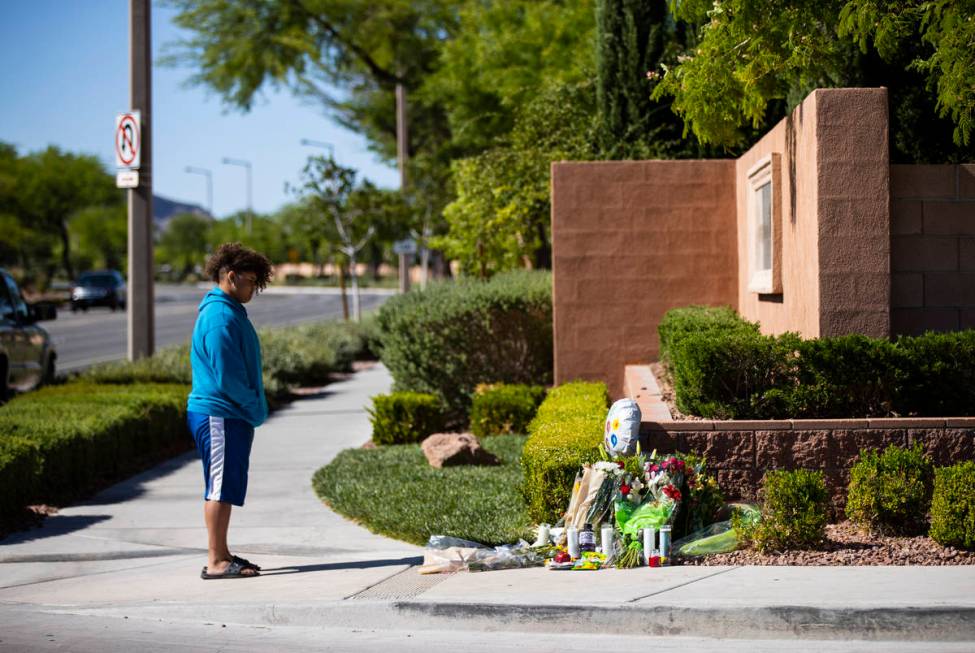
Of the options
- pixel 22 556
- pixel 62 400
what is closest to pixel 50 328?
pixel 62 400

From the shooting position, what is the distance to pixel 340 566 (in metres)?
7.45

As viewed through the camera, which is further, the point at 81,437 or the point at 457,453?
the point at 457,453

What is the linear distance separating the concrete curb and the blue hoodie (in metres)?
1.19

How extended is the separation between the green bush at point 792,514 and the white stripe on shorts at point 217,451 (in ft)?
10.2

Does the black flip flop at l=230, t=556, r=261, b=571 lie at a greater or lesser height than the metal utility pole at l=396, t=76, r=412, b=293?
lesser

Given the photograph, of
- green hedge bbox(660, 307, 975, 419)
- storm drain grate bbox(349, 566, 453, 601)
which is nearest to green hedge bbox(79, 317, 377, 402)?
storm drain grate bbox(349, 566, 453, 601)

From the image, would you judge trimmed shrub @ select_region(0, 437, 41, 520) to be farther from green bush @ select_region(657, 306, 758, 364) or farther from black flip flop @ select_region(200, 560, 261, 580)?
green bush @ select_region(657, 306, 758, 364)

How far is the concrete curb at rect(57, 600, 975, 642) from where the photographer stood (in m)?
5.61

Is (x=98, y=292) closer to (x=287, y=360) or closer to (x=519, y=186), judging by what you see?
(x=287, y=360)

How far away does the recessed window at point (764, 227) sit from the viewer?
32.2 feet

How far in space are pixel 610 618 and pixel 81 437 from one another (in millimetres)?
6113

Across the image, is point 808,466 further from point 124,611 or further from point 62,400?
point 62,400

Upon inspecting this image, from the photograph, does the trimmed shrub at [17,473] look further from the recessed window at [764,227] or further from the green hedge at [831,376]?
the recessed window at [764,227]

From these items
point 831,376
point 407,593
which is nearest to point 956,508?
point 831,376
